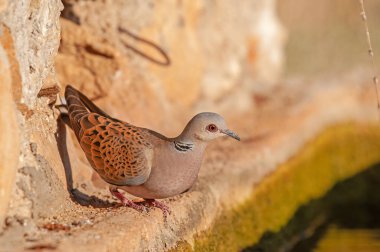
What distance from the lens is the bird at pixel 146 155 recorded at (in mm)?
7031

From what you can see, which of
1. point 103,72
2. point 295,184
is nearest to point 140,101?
point 103,72

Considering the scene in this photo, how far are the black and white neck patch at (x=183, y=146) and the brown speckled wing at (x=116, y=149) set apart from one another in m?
0.21

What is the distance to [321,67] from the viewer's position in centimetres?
2000

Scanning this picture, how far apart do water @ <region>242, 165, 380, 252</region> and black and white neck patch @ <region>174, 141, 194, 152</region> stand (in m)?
2.30

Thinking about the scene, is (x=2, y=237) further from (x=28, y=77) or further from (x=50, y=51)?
(x=50, y=51)

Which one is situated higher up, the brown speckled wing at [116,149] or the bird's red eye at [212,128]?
the bird's red eye at [212,128]

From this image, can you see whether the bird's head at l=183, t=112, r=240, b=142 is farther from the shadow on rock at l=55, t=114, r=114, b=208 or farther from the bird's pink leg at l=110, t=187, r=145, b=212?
the shadow on rock at l=55, t=114, r=114, b=208

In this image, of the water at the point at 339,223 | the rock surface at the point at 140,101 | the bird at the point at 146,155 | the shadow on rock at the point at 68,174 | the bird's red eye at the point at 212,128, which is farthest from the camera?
the water at the point at 339,223

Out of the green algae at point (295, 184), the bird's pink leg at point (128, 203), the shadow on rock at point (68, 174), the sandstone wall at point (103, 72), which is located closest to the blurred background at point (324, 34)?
the sandstone wall at point (103, 72)

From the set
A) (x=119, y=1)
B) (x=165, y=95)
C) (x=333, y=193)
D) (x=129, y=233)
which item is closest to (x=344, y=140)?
(x=333, y=193)

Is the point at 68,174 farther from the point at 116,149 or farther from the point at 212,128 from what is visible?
the point at 212,128

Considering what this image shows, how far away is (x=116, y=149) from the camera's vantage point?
23.4 ft

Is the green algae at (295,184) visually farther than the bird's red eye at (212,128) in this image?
Yes

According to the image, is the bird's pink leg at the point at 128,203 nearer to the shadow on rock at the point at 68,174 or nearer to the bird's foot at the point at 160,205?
the bird's foot at the point at 160,205
